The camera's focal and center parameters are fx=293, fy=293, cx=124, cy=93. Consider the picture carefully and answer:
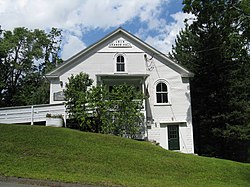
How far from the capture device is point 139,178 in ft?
34.8

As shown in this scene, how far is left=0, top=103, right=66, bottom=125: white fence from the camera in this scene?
20.1 m

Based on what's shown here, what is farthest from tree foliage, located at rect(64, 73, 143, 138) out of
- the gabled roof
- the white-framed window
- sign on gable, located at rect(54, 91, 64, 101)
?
the gabled roof

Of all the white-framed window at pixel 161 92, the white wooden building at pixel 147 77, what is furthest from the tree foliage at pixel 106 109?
the white-framed window at pixel 161 92

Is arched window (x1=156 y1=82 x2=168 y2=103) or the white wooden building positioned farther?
arched window (x1=156 y1=82 x2=168 y2=103)

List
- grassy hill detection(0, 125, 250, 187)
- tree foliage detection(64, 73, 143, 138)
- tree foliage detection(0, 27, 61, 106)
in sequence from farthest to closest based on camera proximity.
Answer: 1. tree foliage detection(0, 27, 61, 106)
2. tree foliage detection(64, 73, 143, 138)
3. grassy hill detection(0, 125, 250, 187)

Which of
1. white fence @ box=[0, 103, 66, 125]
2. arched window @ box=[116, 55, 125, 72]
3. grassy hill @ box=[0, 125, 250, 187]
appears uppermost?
arched window @ box=[116, 55, 125, 72]

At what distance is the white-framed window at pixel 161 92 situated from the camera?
22.5m

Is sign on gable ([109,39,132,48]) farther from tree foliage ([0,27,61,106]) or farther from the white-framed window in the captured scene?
tree foliage ([0,27,61,106])

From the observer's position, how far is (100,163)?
11844mm

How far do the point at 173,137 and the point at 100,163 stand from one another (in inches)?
433

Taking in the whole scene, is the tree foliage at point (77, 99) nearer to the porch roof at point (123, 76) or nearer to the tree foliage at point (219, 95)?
the porch roof at point (123, 76)

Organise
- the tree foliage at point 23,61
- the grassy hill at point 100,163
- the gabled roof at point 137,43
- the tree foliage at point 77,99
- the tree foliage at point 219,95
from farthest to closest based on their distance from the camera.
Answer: the tree foliage at point 23,61 → the tree foliage at point 219,95 → the gabled roof at point 137,43 → the tree foliage at point 77,99 → the grassy hill at point 100,163

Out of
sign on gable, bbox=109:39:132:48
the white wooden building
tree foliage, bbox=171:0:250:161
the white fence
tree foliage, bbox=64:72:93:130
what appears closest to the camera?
tree foliage, bbox=64:72:93:130

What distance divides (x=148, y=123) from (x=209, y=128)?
7656 millimetres
